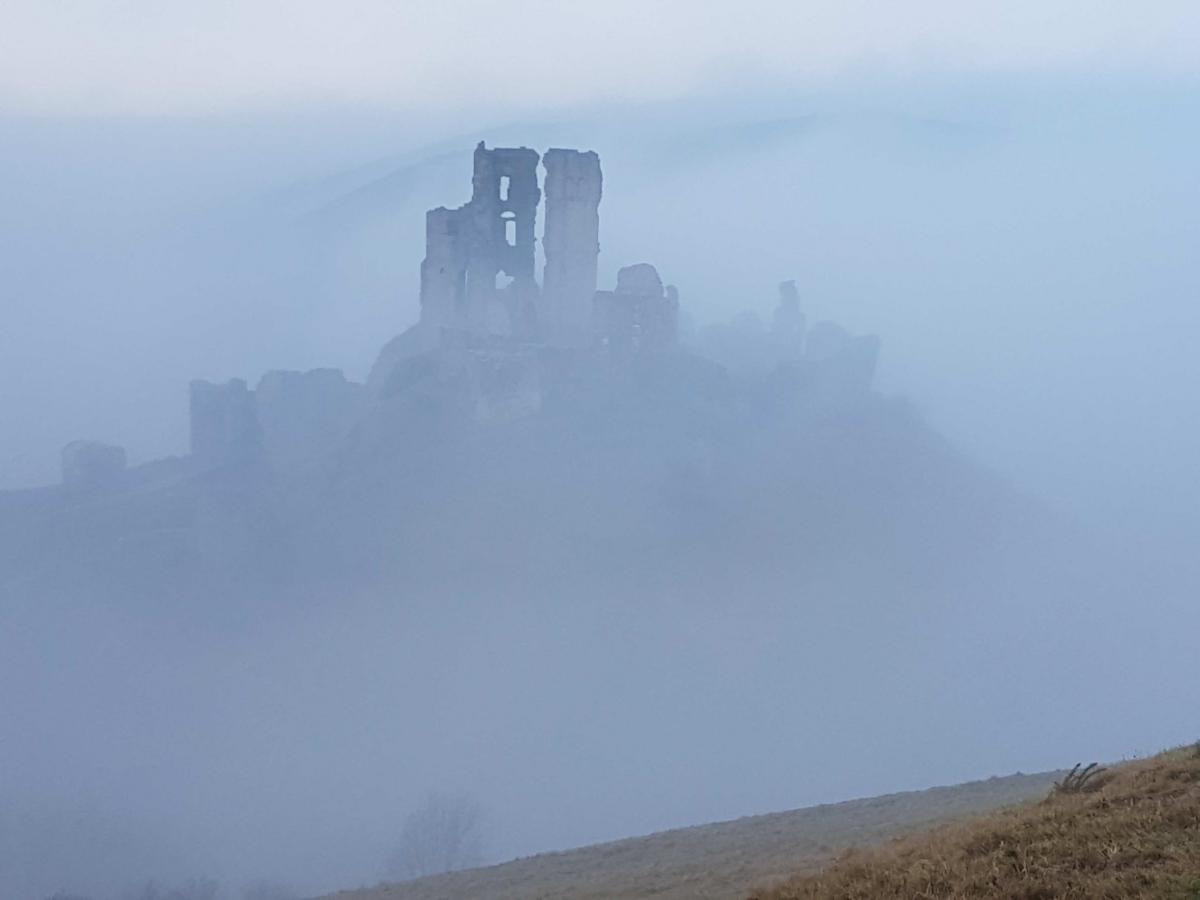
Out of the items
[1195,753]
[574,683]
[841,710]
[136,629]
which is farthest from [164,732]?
[1195,753]

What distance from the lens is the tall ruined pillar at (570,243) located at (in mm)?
68188

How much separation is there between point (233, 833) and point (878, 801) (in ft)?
120

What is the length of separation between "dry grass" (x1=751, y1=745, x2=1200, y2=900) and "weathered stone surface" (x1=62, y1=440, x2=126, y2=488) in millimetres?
65105

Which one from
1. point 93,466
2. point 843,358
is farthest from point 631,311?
point 93,466

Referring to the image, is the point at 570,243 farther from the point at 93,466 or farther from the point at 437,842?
the point at 437,842

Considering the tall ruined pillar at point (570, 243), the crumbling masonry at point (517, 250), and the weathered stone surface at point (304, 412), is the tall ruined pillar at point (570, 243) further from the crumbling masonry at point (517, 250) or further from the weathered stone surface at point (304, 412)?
the weathered stone surface at point (304, 412)

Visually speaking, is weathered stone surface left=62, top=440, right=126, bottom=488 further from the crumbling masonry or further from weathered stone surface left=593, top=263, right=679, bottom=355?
weathered stone surface left=593, top=263, right=679, bottom=355

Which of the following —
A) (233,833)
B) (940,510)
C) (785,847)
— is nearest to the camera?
(785,847)

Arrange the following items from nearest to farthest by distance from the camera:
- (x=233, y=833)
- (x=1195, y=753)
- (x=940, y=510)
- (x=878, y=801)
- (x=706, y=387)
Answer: (x=1195, y=753), (x=878, y=801), (x=233, y=833), (x=706, y=387), (x=940, y=510)

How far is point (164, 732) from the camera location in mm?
61312

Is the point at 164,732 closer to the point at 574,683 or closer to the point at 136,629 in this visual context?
the point at 136,629

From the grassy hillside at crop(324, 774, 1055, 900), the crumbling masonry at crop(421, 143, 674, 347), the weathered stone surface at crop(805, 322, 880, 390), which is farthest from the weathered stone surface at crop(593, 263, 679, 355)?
the grassy hillside at crop(324, 774, 1055, 900)

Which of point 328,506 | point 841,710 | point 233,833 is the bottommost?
point 233,833

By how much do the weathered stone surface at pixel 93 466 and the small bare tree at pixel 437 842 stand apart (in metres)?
30.0
